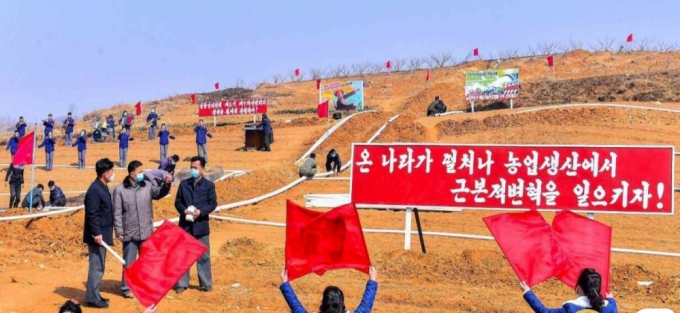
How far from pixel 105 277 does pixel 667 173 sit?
8.54 m

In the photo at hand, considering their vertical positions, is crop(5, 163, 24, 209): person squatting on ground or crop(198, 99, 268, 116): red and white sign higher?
crop(198, 99, 268, 116): red and white sign

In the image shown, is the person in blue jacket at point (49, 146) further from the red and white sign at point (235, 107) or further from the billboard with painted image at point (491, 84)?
the billboard with painted image at point (491, 84)

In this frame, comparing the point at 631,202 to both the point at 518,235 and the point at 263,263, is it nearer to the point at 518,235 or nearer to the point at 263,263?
the point at 518,235

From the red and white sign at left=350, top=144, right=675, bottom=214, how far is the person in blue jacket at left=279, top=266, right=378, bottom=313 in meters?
6.24

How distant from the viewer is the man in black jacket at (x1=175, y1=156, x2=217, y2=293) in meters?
9.44

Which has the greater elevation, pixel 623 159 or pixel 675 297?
pixel 623 159

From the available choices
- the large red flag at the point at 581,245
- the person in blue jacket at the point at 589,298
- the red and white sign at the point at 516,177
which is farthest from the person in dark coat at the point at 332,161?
the person in blue jacket at the point at 589,298

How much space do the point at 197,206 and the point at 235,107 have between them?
94.4 feet

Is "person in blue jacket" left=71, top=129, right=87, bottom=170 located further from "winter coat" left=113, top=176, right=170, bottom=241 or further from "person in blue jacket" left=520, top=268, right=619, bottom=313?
"person in blue jacket" left=520, top=268, right=619, bottom=313

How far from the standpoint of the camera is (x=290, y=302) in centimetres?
551

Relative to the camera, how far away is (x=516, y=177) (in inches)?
460

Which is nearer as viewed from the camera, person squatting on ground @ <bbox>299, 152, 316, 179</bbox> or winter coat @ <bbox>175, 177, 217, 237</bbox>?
winter coat @ <bbox>175, 177, 217, 237</bbox>

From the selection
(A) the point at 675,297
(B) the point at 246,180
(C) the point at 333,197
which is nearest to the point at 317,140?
(B) the point at 246,180

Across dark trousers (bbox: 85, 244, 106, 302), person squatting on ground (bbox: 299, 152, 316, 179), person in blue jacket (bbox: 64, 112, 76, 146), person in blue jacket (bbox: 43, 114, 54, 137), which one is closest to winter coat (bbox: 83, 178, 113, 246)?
dark trousers (bbox: 85, 244, 106, 302)
